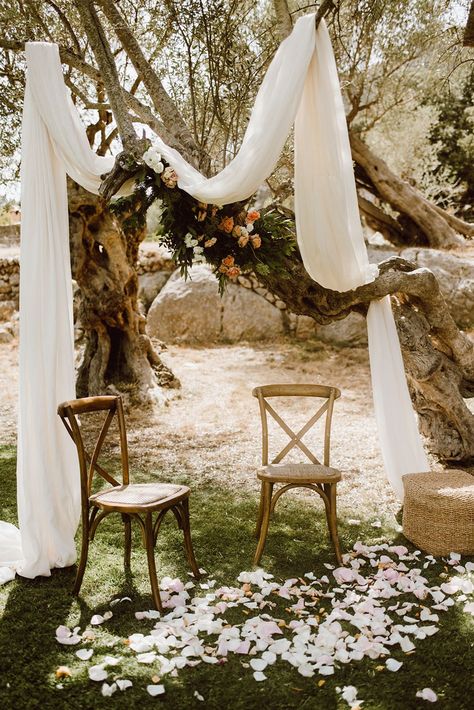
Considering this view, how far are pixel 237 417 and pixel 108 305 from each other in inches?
83.6

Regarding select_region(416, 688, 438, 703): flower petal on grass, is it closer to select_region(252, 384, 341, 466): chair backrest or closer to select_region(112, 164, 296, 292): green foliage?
select_region(252, 384, 341, 466): chair backrest

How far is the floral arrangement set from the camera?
4.19 meters

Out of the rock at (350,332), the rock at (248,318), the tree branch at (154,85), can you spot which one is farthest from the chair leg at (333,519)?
the rock at (248,318)

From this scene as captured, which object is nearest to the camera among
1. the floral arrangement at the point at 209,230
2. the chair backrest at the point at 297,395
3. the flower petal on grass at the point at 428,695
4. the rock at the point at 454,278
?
the flower petal on grass at the point at 428,695

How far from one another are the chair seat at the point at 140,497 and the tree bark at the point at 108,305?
4373 mm

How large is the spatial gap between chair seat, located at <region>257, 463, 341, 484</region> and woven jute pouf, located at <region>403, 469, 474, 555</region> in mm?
624

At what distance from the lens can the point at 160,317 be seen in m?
11.7

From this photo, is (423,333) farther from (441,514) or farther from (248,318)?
(248,318)

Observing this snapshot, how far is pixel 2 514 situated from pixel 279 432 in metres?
3.36

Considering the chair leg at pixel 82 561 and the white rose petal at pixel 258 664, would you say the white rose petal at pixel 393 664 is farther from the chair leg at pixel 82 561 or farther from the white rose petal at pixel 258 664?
the chair leg at pixel 82 561

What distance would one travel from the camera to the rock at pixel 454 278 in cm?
1047

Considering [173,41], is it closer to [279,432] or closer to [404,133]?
[279,432]

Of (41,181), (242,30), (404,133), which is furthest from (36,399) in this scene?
(404,133)

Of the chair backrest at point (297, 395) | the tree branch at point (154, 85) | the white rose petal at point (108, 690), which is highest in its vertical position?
the tree branch at point (154, 85)
